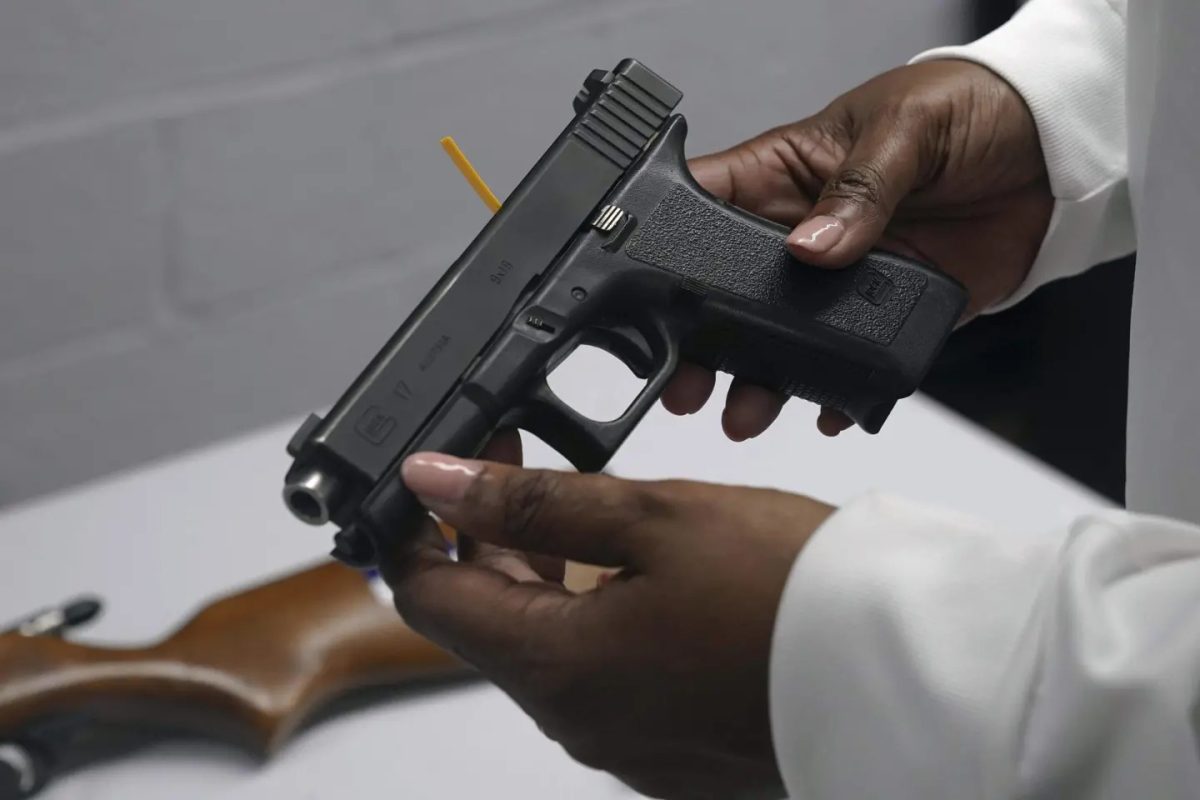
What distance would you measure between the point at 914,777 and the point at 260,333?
3.34 feet

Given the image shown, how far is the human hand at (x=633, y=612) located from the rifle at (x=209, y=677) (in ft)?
0.91

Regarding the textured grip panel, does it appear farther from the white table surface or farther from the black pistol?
the white table surface

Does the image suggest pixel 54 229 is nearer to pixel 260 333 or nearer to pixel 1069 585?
pixel 260 333

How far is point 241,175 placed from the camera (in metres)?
1.19

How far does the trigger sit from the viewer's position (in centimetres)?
64

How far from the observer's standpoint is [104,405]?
122cm

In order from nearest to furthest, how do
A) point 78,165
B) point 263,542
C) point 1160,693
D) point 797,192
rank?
1. point 1160,693
2. point 797,192
3. point 263,542
4. point 78,165

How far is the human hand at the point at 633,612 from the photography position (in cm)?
43

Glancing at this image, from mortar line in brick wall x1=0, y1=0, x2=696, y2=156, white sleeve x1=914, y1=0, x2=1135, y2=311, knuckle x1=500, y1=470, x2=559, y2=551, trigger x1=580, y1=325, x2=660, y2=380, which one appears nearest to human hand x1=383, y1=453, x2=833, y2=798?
knuckle x1=500, y1=470, x2=559, y2=551

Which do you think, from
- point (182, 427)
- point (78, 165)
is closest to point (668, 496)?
point (78, 165)

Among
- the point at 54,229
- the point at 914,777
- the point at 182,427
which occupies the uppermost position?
the point at 54,229

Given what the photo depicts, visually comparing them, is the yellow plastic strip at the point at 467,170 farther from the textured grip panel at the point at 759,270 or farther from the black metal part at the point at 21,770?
the black metal part at the point at 21,770

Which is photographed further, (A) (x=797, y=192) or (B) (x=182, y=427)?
(B) (x=182, y=427)

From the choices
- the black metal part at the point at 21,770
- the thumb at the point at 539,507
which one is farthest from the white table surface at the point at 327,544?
the thumb at the point at 539,507
